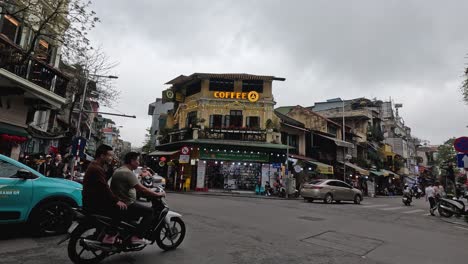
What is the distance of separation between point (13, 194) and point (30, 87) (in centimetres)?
987

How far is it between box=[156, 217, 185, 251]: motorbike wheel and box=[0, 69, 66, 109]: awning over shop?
11.0 m

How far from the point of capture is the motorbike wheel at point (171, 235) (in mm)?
5152

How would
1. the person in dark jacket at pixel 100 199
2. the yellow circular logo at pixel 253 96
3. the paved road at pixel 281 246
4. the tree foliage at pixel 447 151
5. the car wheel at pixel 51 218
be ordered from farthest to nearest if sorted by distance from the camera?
the tree foliage at pixel 447 151, the yellow circular logo at pixel 253 96, the car wheel at pixel 51 218, the paved road at pixel 281 246, the person in dark jacket at pixel 100 199

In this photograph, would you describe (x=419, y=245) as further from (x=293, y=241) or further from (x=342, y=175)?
(x=342, y=175)

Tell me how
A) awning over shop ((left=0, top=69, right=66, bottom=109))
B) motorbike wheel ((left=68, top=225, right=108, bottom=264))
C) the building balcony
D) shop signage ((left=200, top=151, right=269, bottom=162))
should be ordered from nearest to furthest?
1. motorbike wheel ((left=68, top=225, right=108, bottom=264))
2. awning over shop ((left=0, top=69, right=66, bottom=109))
3. shop signage ((left=200, top=151, right=269, bottom=162))
4. the building balcony

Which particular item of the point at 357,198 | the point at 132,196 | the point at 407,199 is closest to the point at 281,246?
the point at 132,196

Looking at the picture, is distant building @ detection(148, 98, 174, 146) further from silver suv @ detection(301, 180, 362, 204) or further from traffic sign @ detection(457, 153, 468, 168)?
traffic sign @ detection(457, 153, 468, 168)

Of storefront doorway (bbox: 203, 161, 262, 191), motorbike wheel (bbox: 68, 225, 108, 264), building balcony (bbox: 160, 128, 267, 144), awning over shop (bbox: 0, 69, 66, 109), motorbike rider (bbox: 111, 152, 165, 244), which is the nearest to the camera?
motorbike wheel (bbox: 68, 225, 108, 264)

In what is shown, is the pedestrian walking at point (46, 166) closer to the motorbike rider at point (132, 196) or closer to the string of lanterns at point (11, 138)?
the string of lanterns at point (11, 138)

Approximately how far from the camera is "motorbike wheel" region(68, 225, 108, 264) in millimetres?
4145

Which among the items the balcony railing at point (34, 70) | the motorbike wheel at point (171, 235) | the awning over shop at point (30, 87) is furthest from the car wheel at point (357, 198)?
the balcony railing at point (34, 70)

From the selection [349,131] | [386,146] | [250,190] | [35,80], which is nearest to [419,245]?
[35,80]

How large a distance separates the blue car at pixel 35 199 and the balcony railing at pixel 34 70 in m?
7.21

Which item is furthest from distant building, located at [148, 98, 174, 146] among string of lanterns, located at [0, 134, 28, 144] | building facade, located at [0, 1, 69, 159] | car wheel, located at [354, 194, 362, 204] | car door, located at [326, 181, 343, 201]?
car wheel, located at [354, 194, 362, 204]
